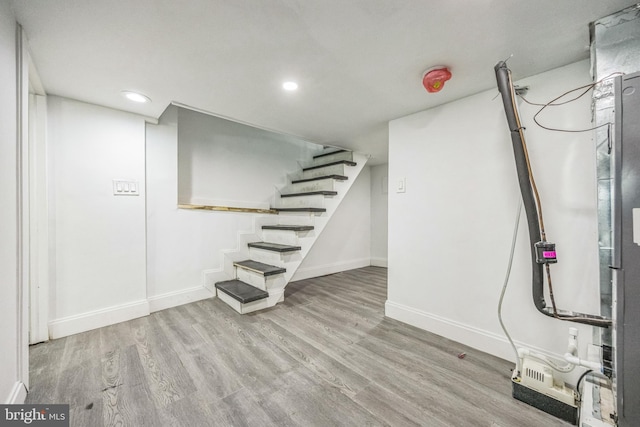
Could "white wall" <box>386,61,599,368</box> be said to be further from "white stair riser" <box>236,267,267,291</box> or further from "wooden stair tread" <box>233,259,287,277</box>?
"white stair riser" <box>236,267,267,291</box>

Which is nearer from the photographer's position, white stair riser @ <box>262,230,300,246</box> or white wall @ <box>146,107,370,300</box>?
white wall @ <box>146,107,370,300</box>

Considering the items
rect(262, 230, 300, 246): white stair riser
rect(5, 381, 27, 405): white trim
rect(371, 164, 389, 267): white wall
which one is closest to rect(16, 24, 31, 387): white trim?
rect(5, 381, 27, 405): white trim

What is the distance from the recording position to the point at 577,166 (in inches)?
54.2

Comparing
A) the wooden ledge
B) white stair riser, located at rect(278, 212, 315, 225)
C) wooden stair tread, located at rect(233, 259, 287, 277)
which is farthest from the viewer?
white stair riser, located at rect(278, 212, 315, 225)

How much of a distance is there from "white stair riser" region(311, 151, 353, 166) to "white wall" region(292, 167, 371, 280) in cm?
78

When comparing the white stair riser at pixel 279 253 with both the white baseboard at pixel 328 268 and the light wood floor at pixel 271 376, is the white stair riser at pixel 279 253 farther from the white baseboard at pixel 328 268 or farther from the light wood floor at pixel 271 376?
the white baseboard at pixel 328 268

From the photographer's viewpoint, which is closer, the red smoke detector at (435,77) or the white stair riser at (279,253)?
the red smoke detector at (435,77)

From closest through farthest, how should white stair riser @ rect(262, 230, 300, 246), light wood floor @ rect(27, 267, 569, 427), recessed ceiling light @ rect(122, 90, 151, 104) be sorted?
light wood floor @ rect(27, 267, 569, 427) < recessed ceiling light @ rect(122, 90, 151, 104) < white stair riser @ rect(262, 230, 300, 246)

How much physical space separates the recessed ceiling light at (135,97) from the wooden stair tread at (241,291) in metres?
1.83

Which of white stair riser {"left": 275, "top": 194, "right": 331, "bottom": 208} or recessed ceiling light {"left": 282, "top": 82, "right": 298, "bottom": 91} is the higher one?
recessed ceiling light {"left": 282, "top": 82, "right": 298, "bottom": 91}

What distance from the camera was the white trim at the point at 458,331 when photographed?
1601 mm

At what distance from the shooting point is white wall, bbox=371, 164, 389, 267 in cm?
433

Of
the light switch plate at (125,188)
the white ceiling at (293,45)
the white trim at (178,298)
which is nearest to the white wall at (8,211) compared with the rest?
the white ceiling at (293,45)

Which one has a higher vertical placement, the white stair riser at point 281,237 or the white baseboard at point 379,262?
the white stair riser at point 281,237
